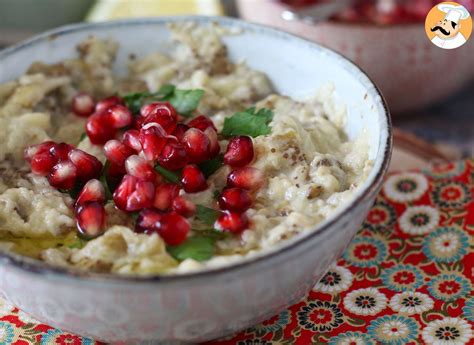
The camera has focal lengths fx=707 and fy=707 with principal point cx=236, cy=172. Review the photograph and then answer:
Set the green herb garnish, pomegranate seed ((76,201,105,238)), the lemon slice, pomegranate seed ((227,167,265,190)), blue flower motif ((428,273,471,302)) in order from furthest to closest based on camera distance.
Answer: the lemon slice
the green herb garnish
blue flower motif ((428,273,471,302))
pomegranate seed ((227,167,265,190))
pomegranate seed ((76,201,105,238))

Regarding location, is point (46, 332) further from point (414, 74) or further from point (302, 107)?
point (414, 74)

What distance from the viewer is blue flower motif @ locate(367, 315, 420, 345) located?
2039 millimetres

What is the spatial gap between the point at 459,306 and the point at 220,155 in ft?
2.88

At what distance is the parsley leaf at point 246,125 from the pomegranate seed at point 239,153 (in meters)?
0.16

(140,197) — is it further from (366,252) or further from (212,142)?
(366,252)

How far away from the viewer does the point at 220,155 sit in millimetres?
2293

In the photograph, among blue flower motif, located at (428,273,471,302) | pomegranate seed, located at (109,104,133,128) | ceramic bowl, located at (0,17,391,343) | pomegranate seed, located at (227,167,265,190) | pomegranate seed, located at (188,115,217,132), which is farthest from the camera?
pomegranate seed, located at (109,104,133,128)

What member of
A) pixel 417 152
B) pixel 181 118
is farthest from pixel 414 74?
pixel 181 118

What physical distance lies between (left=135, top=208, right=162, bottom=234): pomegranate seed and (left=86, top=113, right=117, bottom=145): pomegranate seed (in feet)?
1.72

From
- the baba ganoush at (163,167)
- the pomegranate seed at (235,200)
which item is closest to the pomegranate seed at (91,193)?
the baba ganoush at (163,167)

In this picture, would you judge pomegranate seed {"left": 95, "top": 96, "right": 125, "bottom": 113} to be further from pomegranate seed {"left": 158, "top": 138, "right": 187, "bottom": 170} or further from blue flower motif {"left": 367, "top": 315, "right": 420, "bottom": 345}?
blue flower motif {"left": 367, "top": 315, "right": 420, "bottom": 345}

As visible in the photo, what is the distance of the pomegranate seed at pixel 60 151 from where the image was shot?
7.33ft

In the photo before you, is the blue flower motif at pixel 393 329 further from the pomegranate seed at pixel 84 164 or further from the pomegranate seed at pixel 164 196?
the pomegranate seed at pixel 84 164

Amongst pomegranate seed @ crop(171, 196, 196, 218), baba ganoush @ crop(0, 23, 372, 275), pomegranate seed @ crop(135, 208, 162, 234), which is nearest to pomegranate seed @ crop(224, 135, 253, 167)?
baba ganoush @ crop(0, 23, 372, 275)
